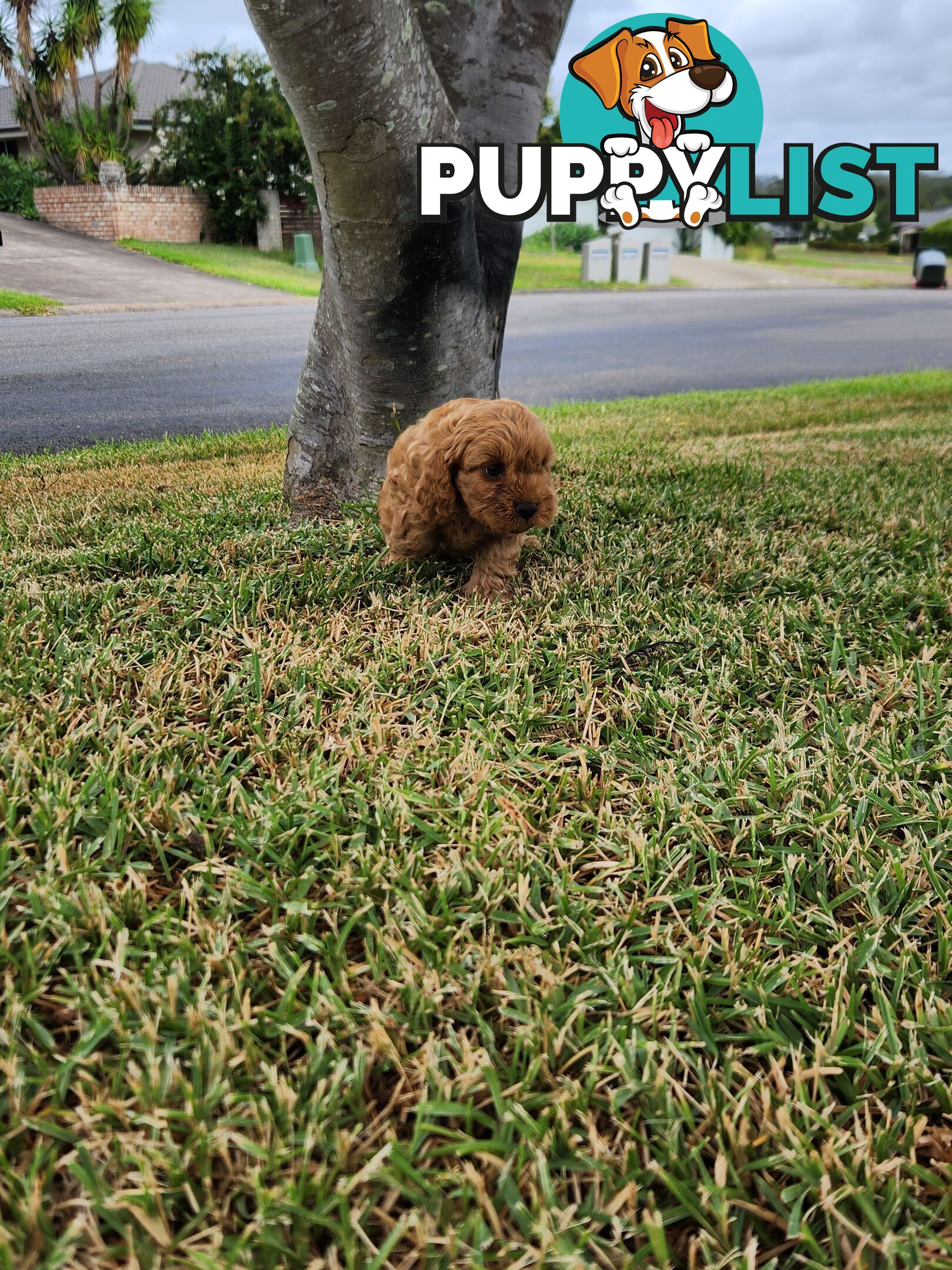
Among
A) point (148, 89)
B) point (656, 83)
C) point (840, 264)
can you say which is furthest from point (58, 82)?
point (840, 264)

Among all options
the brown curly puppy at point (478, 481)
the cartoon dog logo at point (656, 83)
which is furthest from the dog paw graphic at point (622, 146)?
the brown curly puppy at point (478, 481)

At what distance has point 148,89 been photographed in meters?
25.6

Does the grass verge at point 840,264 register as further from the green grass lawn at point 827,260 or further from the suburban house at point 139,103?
the suburban house at point 139,103

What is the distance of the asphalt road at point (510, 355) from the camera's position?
18.7ft

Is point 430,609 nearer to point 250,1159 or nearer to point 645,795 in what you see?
point 645,795

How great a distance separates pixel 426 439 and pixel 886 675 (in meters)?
1.57

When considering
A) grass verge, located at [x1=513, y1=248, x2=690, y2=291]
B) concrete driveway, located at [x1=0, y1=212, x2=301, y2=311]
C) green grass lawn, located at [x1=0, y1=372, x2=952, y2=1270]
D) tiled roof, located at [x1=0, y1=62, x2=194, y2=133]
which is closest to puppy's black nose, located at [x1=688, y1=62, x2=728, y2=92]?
concrete driveway, located at [x1=0, y1=212, x2=301, y2=311]

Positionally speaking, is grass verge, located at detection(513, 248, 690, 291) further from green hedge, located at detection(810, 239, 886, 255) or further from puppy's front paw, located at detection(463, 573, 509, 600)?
puppy's front paw, located at detection(463, 573, 509, 600)


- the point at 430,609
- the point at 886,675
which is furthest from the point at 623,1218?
the point at 430,609

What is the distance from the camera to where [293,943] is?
157 centimetres

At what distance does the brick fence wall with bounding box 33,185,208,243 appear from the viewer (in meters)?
8.84

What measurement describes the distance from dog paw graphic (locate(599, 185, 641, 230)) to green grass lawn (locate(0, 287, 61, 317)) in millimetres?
3989

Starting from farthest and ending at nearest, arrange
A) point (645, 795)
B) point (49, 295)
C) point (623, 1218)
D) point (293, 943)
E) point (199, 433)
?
1. point (49, 295)
2. point (199, 433)
3. point (645, 795)
4. point (293, 943)
5. point (623, 1218)

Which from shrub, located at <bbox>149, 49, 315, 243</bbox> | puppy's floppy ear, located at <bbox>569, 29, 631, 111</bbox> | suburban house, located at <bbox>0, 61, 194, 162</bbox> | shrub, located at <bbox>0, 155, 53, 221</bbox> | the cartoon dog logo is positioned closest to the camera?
the cartoon dog logo
